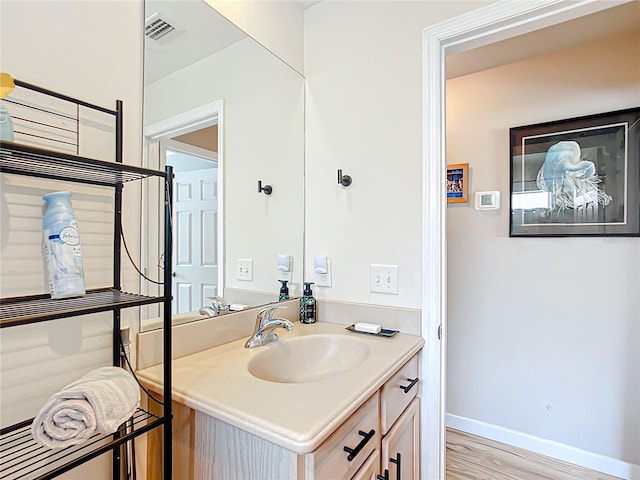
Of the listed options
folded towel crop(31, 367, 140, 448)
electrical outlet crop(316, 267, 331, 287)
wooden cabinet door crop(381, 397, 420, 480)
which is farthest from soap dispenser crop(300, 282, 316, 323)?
folded towel crop(31, 367, 140, 448)

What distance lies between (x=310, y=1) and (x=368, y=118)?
699mm

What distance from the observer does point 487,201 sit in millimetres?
2189

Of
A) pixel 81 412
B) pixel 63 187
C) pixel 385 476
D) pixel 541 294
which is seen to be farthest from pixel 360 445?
pixel 541 294

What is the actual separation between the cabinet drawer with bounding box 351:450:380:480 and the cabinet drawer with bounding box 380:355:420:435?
0.07 m

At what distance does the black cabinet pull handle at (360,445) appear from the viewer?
0.83 meters

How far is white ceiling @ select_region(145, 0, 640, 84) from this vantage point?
110 cm

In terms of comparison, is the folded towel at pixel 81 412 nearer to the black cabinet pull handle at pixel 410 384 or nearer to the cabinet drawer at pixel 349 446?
the cabinet drawer at pixel 349 446

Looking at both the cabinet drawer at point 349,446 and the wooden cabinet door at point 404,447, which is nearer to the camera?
the cabinet drawer at point 349,446

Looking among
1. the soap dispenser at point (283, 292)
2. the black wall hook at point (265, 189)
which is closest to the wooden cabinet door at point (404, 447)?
the soap dispenser at point (283, 292)

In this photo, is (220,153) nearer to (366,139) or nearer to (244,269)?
(244,269)

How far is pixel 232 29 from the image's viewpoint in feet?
4.49

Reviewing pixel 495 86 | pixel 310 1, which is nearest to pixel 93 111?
pixel 310 1

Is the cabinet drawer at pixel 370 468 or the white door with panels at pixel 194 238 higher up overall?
the white door with panels at pixel 194 238

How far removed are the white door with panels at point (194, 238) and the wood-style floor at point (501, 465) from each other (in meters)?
1.69
